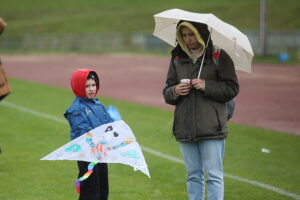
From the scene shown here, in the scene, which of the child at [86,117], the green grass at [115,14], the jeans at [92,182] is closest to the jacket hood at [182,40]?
the child at [86,117]

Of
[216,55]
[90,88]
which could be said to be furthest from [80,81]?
[216,55]

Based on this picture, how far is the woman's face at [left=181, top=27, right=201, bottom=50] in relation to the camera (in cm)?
585

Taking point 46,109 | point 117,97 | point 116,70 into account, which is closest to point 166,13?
point 46,109

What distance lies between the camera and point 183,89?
5793 mm

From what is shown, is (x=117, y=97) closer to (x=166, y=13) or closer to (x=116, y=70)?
(x=116, y=70)

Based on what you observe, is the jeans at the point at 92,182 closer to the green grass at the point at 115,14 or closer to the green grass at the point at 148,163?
the green grass at the point at 148,163

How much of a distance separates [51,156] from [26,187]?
2387mm

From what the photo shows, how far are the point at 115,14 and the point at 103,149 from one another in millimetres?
65611

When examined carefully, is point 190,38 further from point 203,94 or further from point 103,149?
point 103,149

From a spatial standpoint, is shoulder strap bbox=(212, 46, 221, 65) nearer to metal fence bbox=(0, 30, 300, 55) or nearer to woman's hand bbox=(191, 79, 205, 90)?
woman's hand bbox=(191, 79, 205, 90)

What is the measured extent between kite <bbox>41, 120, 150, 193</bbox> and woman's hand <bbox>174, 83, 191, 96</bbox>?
630mm

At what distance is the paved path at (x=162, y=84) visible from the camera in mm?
15289

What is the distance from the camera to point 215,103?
19.5ft

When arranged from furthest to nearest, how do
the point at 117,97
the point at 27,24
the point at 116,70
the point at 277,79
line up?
the point at 27,24, the point at 116,70, the point at 277,79, the point at 117,97
